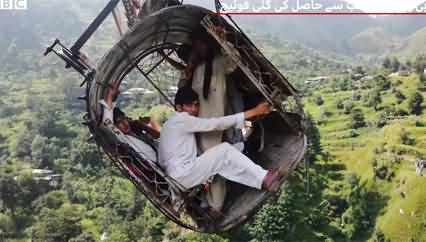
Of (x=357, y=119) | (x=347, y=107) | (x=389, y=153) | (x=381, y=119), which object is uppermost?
(x=347, y=107)

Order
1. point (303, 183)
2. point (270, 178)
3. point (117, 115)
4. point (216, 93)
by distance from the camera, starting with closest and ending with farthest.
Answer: point (270, 178) → point (117, 115) → point (216, 93) → point (303, 183)

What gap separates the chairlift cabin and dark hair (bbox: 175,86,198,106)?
1.20 feet

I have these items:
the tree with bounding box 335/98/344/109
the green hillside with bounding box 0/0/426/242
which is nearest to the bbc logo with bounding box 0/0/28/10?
the green hillside with bounding box 0/0/426/242

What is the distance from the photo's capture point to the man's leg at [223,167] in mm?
4168

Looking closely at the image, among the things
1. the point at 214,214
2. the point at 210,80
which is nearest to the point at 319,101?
the point at 210,80

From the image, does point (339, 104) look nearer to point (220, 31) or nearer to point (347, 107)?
point (347, 107)

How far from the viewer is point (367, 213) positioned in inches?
1790

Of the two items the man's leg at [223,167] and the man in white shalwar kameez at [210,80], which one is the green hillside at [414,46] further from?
the man's leg at [223,167]

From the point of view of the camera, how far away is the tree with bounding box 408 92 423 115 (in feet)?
199

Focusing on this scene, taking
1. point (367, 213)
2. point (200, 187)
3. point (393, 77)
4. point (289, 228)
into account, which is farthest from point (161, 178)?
point (393, 77)

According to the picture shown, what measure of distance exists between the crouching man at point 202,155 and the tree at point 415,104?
5952cm

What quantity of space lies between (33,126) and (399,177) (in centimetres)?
4599

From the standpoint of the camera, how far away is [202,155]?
4254 mm

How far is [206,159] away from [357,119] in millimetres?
58027
